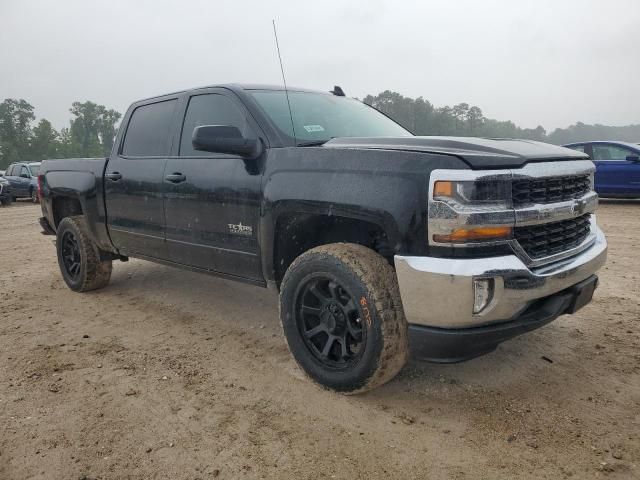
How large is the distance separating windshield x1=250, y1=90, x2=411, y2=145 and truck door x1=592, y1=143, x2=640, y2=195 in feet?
28.6

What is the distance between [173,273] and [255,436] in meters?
3.80

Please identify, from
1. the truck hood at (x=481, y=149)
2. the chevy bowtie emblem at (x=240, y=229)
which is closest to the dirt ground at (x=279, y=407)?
the chevy bowtie emblem at (x=240, y=229)

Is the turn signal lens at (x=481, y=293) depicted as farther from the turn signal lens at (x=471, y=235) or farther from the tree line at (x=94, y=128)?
the tree line at (x=94, y=128)

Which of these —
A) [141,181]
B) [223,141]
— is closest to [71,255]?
[141,181]

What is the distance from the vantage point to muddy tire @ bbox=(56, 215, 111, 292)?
4988 millimetres

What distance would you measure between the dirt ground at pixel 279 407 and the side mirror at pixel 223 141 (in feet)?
4.52

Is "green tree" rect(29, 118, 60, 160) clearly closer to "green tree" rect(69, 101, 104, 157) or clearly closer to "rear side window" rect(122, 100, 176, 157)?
"green tree" rect(69, 101, 104, 157)

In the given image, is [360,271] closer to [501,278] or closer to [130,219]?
[501,278]

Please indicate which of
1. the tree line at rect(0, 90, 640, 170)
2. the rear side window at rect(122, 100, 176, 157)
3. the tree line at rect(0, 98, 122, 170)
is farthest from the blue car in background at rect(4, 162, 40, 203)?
the tree line at rect(0, 98, 122, 170)

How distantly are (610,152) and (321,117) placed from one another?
9.92 m

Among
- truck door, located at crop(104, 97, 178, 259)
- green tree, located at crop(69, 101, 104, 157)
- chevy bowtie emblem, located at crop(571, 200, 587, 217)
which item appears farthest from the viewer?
green tree, located at crop(69, 101, 104, 157)

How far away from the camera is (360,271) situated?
2582 mm

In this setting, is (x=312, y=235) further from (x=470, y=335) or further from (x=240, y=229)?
(x=470, y=335)

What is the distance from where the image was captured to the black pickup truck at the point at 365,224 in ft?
7.66
